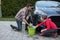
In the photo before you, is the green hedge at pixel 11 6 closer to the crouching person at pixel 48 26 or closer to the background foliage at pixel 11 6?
the background foliage at pixel 11 6

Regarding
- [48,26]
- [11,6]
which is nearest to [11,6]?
[11,6]

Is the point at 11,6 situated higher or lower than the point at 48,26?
lower

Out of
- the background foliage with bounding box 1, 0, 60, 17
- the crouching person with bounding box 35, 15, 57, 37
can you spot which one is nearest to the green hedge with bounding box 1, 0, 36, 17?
the background foliage with bounding box 1, 0, 60, 17

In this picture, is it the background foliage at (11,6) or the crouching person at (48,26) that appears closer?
the crouching person at (48,26)

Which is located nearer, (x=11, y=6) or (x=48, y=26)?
(x=48, y=26)

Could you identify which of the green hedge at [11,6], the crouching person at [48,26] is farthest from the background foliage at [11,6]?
the crouching person at [48,26]

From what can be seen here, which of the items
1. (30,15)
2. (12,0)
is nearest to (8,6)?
(12,0)

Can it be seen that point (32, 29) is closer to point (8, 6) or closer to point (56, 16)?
point (56, 16)

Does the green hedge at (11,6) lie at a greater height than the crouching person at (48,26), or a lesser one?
lesser

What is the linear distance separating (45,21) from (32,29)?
0.64 metres

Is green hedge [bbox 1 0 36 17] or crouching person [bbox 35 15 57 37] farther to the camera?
green hedge [bbox 1 0 36 17]

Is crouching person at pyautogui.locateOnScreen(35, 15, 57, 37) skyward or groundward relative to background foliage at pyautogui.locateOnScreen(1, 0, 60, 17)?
skyward

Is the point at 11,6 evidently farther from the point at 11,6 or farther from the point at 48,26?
the point at 48,26

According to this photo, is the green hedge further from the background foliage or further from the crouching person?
the crouching person
